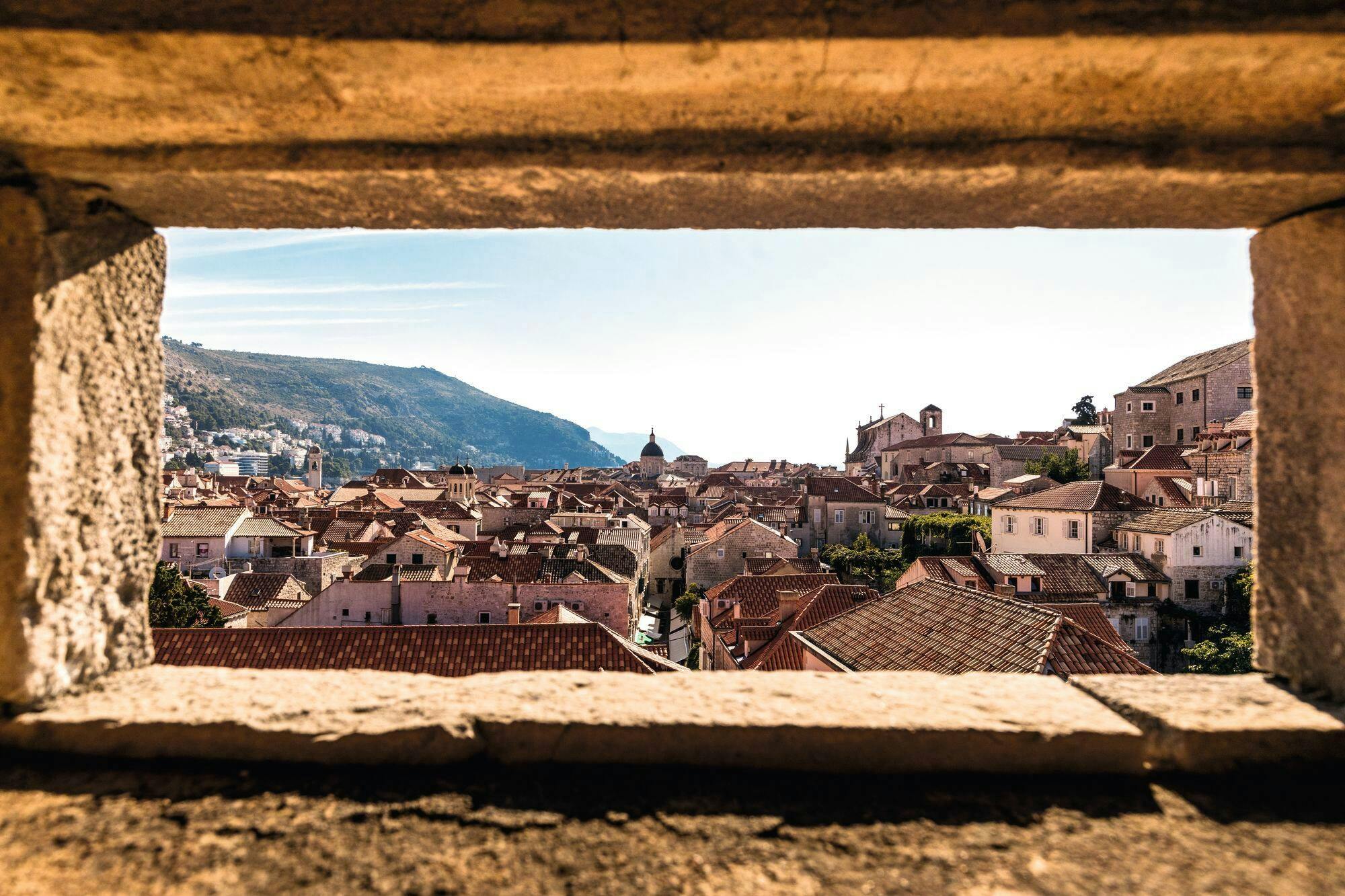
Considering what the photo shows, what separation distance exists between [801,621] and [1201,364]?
42.0m

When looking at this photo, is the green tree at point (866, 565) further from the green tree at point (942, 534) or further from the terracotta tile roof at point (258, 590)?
the terracotta tile roof at point (258, 590)

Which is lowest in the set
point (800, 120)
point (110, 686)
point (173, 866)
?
point (173, 866)

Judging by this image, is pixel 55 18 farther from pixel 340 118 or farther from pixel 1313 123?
pixel 1313 123

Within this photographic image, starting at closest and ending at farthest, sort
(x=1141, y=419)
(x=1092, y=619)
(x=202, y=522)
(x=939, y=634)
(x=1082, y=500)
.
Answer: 1. (x=939, y=634)
2. (x=1092, y=619)
3. (x=1082, y=500)
4. (x=202, y=522)
5. (x=1141, y=419)

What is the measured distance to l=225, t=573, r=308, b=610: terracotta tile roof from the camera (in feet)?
78.9

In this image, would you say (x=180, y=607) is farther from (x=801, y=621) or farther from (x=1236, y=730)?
(x=1236, y=730)

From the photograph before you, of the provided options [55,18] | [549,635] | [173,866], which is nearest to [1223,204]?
[55,18]

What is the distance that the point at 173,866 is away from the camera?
1626 mm

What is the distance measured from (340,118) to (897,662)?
34.7ft

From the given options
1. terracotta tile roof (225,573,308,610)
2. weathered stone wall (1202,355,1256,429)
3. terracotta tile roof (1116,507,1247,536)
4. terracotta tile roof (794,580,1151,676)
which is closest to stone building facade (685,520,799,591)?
terracotta tile roof (1116,507,1247,536)

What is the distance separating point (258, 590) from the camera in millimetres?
24781

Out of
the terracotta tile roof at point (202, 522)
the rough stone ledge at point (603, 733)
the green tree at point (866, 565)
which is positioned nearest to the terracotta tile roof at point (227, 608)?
the terracotta tile roof at point (202, 522)

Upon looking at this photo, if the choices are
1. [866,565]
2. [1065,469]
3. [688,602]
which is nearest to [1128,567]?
[866,565]

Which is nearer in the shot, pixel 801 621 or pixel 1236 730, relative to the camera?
pixel 1236 730
